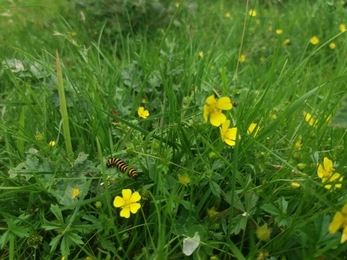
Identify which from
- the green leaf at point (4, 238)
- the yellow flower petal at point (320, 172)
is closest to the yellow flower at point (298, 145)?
the yellow flower petal at point (320, 172)

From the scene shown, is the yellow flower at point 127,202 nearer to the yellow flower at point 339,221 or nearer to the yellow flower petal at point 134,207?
the yellow flower petal at point 134,207

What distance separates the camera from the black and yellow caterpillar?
4.28 feet

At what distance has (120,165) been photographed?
132cm

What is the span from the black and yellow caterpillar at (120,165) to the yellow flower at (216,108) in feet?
1.06

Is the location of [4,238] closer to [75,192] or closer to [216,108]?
[75,192]

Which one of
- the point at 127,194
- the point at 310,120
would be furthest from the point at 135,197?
the point at 310,120

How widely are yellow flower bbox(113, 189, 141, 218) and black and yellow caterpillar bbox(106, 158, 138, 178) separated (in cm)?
9

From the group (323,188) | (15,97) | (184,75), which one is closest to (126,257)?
(323,188)

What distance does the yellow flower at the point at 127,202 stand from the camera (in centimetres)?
120

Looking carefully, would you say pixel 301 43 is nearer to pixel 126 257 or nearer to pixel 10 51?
pixel 10 51

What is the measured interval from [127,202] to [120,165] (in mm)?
144

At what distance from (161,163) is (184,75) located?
808 millimetres

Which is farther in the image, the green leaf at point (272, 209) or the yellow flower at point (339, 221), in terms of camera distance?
the green leaf at point (272, 209)

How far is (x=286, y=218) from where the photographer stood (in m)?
1.13
